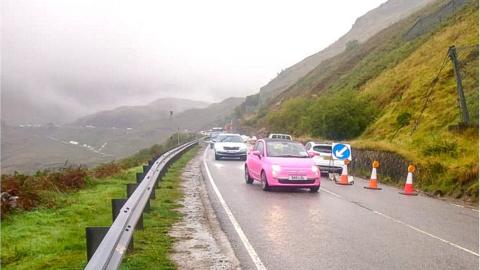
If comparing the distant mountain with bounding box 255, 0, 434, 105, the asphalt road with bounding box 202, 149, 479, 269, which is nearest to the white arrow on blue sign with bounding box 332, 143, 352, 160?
the asphalt road with bounding box 202, 149, 479, 269

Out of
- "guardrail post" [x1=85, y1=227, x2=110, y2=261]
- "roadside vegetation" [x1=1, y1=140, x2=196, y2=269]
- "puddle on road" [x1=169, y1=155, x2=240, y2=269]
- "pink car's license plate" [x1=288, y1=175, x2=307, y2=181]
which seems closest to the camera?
"guardrail post" [x1=85, y1=227, x2=110, y2=261]

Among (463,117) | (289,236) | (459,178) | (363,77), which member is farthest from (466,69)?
(289,236)

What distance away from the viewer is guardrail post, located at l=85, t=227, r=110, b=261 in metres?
5.18

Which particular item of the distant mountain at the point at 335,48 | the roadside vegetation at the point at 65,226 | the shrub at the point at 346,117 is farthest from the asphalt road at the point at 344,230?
the distant mountain at the point at 335,48

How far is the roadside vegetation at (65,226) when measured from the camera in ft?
24.2

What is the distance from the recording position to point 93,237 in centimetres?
524

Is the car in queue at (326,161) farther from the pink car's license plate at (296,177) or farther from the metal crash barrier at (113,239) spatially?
the metal crash barrier at (113,239)

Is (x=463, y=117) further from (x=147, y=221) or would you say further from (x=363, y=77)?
(x=363, y=77)

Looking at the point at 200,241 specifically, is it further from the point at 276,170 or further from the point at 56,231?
the point at 276,170

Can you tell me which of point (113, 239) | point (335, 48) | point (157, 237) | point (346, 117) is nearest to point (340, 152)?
point (157, 237)

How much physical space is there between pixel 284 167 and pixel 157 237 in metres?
7.14

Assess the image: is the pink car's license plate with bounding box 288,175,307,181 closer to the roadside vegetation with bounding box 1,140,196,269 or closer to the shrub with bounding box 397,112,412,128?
the roadside vegetation with bounding box 1,140,196,269

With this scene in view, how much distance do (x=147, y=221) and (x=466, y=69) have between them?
26.9m

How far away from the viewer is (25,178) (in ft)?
47.3
